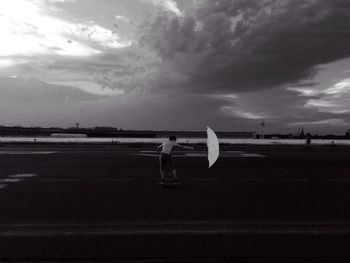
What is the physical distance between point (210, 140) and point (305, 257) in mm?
7358

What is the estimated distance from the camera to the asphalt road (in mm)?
6290

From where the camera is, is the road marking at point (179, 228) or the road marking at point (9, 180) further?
the road marking at point (9, 180)

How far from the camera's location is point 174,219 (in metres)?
8.66

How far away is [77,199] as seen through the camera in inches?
442

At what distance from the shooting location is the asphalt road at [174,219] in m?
6.29

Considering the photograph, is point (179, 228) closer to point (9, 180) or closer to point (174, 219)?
point (174, 219)

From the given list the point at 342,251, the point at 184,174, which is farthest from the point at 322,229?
the point at 184,174

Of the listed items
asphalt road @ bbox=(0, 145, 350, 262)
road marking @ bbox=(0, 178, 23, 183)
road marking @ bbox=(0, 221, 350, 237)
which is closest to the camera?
asphalt road @ bbox=(0, 145, 350, 262)

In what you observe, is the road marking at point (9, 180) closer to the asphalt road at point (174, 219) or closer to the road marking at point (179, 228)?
the asphalt road at point (174, 219)

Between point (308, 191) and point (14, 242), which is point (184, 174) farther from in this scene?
point (14, 242)

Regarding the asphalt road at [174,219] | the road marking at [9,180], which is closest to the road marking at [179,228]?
the asphalt road at [174,219]

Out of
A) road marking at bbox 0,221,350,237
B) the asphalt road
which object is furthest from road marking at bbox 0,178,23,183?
road marking at bbox 0,221,350,237

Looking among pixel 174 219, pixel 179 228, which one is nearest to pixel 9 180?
pixel 174 219

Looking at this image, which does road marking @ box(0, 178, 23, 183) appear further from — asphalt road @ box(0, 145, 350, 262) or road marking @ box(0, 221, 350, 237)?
road marking @ box(0, 221, 350, 237)
